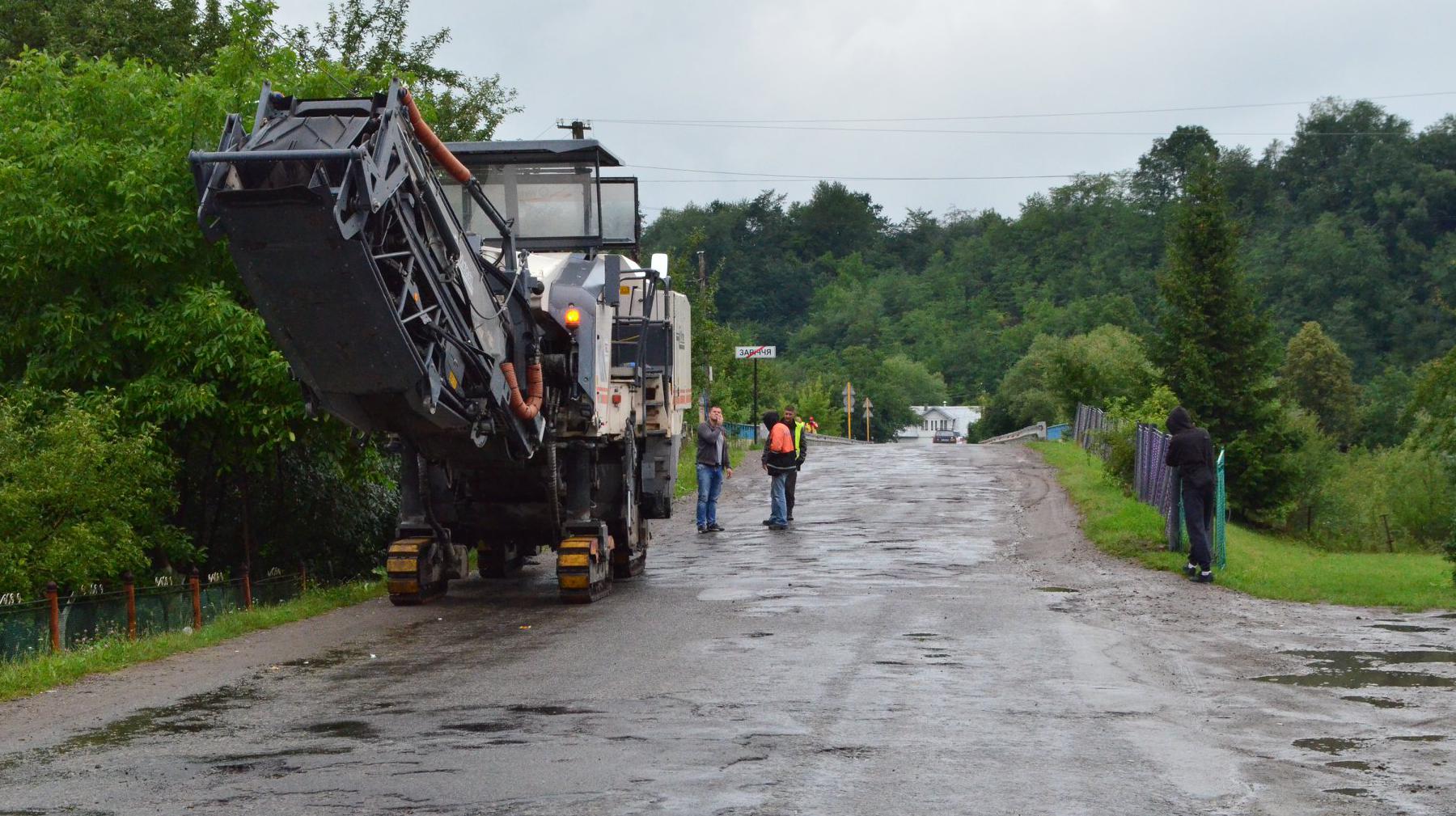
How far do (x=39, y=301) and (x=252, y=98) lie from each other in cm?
368

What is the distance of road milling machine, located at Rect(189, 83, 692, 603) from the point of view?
36.4 feet

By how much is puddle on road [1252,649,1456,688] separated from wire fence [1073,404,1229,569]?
18.3 ft

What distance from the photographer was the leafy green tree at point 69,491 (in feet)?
53.9

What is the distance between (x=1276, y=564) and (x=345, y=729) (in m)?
16.7

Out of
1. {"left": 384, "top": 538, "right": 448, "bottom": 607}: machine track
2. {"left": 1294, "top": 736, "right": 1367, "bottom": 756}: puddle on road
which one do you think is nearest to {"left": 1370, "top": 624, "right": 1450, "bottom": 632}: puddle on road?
{"left": 1294, "top": 736, "right": 1367, "bottom": 756}: puddle on road

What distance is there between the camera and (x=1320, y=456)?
5400 cm

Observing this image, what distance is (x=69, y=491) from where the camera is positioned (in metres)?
16.7

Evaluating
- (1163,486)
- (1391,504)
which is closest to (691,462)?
(1163,486)

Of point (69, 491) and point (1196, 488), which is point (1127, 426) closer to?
point (1196, 488)

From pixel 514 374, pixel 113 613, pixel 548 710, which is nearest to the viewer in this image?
pixel 548 710

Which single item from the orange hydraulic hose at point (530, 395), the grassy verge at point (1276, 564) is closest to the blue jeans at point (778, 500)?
the grassy verge at point (1276, 564)

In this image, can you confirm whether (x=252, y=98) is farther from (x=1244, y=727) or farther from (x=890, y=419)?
(x=890, y=419)

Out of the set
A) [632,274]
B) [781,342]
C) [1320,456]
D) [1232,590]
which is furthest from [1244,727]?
[781,342]

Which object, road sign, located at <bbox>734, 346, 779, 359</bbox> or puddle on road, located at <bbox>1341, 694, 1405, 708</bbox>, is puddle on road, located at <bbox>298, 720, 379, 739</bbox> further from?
road sign, located at <bbox>734, 346, 779, 359</bbox>
